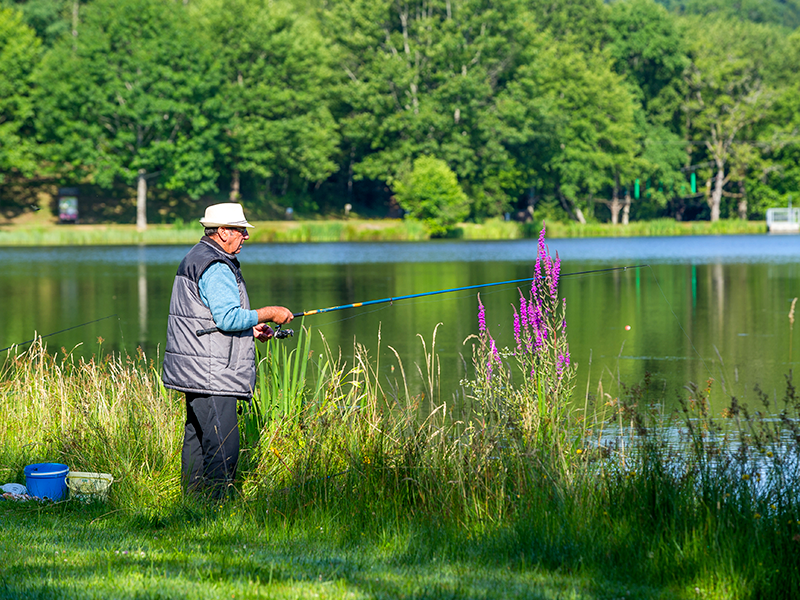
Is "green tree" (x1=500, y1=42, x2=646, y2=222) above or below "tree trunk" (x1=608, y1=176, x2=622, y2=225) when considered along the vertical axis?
above

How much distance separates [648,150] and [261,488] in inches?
3035

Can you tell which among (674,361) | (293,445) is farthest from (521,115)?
(293,445)

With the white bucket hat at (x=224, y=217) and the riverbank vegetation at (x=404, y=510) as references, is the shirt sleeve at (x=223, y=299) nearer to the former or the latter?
the white bucket hat at (x=224, y=217)

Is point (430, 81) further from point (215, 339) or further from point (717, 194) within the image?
point (215, 339)

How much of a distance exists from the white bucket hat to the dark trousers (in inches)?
38.9

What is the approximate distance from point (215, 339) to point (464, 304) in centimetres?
1638

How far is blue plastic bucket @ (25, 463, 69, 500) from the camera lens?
19.9 feet

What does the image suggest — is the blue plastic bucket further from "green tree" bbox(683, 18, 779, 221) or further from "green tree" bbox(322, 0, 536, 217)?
"green tree" bbox(683, 18, 779, 221)

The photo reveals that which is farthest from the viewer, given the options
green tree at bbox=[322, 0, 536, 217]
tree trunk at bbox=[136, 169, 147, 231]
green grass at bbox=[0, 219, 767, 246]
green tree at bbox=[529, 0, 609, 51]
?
green tree at bbox=[529, 0, 609, 51]

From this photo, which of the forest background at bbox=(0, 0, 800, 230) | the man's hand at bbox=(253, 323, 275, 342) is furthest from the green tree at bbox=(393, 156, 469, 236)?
the man's hand at bbox=(253, 323, 275, 342)

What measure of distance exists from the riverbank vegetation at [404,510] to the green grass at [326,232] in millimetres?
48423

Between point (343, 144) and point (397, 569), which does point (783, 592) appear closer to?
point (397, 569)

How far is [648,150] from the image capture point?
79375 mm

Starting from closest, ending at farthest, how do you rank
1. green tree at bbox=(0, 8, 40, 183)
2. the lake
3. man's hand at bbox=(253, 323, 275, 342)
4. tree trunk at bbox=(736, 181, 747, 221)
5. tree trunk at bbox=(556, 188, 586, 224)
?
1. man's hand at bbox=(253, 323, 275, 342)
2. the lake
3. green tree at bbox=(0, 8, 40, 183)
4. tree trunk at bbox=(556, 188, 586, 224)
5. tree trunk at bbox=(736, 181, 747, 221)
